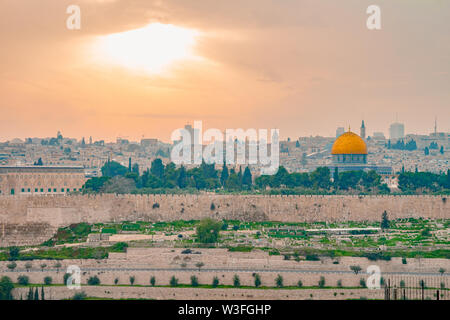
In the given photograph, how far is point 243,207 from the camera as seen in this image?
32812mm

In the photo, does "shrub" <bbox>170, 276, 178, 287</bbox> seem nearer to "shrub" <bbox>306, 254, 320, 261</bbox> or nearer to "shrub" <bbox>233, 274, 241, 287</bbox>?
"shrub" <bbox>233, 274, 241, 287</bbox>

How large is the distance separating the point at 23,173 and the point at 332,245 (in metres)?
32.2

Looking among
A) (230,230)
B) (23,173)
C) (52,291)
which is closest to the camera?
(52,291)

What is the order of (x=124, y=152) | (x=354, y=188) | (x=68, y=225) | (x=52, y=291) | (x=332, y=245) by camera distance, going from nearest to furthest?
1. (x=52, y=291)
2. (x=332, y=245)
3. (x=68, y=225)
4. (x=354, y=188)
5. (x=124, y=152)

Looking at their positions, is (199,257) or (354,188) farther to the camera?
(354,188)

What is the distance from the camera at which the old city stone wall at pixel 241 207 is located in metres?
32.3

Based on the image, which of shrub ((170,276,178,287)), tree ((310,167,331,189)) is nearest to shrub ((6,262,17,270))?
shrub ((170,276,178,287))

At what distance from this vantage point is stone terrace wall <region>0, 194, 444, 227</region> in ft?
106

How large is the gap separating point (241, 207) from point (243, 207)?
9 cm

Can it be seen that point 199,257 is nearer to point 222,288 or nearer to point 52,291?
point 222,288

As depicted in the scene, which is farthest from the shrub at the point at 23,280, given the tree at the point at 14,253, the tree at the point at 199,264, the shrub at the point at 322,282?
the shrub at the point at 322,282

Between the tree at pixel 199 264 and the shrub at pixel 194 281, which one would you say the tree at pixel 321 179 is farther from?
the shrub at pixel 194 281
